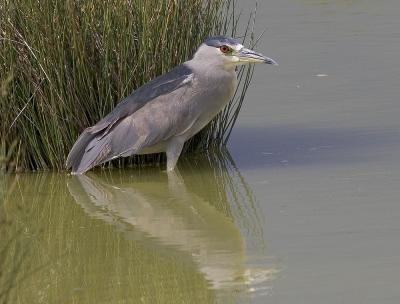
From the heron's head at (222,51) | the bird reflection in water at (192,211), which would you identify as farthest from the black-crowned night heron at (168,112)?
the bird reflection in water at (192,211)

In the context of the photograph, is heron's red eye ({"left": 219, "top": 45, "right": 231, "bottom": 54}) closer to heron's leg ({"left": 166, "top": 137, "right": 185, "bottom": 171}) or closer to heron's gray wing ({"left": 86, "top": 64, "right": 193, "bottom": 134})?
heron's gray wing ({"left": 86, "top": 64, "right": 193, "bottom": 134})

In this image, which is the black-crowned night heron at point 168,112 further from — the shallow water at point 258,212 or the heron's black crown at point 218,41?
the shallow water at point 258,212

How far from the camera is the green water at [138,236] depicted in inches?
243

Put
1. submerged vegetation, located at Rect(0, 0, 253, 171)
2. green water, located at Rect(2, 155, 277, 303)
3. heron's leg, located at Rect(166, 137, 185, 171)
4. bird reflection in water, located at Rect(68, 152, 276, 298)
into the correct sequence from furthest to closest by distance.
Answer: heron's leg, located at Rect(166, 137, 185, 171)
submerged vegetation, located at Rect(0, 0, 253, 171)
bird reflection in water, located at Rect(68, 152, 276, 298)
green water, located at Rect(2, 155, 277, 303)

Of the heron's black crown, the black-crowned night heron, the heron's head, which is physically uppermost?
the heron's black crown

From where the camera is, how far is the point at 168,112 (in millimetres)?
8648

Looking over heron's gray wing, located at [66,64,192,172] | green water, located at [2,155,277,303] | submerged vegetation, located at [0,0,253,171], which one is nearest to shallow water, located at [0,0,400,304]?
green water, located at [2,155,277,303]

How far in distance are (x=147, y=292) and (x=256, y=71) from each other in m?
5.51

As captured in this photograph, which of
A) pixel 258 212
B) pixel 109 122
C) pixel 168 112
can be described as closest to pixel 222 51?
pixel 168 112

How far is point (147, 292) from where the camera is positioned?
612cm

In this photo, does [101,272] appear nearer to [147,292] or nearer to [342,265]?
[147,292]

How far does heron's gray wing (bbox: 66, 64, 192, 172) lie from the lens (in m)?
8.53

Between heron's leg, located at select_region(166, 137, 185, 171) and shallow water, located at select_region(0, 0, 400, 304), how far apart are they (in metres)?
0.08

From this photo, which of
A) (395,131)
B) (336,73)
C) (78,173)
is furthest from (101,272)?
(336,73)
